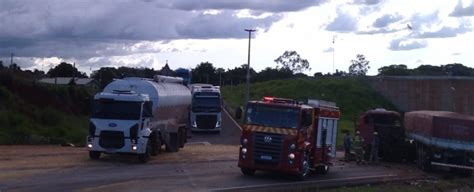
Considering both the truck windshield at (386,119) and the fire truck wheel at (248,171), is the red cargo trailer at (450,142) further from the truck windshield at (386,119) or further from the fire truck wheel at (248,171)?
the fire truck wheel at (248,171)

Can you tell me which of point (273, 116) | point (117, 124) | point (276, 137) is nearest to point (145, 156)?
point (117, 124)

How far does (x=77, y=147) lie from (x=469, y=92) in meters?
70.3

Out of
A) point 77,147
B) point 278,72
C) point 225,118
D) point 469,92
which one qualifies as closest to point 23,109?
point 77,147

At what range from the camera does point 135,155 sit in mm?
35844

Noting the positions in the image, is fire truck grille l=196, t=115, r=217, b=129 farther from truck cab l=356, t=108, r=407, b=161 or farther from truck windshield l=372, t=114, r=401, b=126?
truck windshield l=372, t=114, r=401, b=126

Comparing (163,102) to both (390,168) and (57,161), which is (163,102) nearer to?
(57,161)

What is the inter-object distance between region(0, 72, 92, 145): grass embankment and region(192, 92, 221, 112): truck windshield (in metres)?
9.07

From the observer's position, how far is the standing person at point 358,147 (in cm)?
4399

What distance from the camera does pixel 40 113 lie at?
51812 mm

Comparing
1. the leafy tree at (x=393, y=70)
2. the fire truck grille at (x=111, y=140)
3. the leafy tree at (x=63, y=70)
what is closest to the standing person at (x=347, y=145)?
the fire truck grille at (x=111, y=140)

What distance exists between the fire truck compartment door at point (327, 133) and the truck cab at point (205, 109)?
105 feet

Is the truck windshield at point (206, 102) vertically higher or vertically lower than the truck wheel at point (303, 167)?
higher

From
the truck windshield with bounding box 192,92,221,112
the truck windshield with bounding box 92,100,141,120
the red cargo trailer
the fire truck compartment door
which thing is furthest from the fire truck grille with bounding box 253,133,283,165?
the truck windshield with bounding box 192,92,221,112

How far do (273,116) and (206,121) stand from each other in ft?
125
